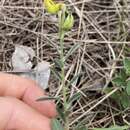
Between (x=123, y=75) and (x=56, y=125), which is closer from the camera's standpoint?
(x=56, y=125)

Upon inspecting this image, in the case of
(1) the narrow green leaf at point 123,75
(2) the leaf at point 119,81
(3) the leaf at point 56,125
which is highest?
(1) the narrow green leaf at point 123,75

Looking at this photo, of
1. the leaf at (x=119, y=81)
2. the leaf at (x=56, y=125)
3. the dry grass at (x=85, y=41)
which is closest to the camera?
the leaf at (x=56, y=125)

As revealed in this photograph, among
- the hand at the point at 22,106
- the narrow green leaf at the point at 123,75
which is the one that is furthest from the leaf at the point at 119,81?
the hand at the point at 22,106

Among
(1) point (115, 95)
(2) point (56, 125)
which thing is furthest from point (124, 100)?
Answer: (2) point (56, 125)

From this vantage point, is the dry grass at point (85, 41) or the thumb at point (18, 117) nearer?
the thumb at point (18, 117)

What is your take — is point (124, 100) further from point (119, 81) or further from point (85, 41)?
point (85, 41)

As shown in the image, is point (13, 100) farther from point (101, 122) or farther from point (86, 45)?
point (86, 45)

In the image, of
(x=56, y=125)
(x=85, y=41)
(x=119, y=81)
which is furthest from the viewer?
(x=85, y=41)

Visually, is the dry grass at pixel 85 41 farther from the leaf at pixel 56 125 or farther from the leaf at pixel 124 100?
the leaf at pixel 56 125
